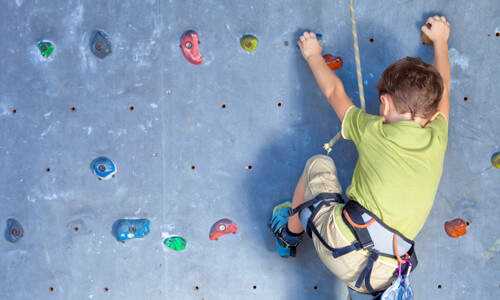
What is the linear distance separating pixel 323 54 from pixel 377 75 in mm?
214

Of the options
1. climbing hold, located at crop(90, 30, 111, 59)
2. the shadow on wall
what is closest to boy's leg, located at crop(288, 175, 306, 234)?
the shadow on wall

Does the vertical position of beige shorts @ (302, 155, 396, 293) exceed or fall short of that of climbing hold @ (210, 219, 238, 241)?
it exceeds it

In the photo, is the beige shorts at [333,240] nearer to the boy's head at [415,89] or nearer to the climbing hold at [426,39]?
the boy's head at [415,89]

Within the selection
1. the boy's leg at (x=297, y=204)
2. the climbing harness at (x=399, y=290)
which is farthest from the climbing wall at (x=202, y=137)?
the climbing harness at (x=399, y=290)

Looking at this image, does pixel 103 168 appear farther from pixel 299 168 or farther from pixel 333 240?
pixel 333 240

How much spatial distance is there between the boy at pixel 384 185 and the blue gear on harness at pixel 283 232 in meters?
0.17

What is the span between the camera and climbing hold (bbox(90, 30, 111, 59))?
159cm

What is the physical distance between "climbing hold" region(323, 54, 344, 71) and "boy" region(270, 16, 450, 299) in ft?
0.97

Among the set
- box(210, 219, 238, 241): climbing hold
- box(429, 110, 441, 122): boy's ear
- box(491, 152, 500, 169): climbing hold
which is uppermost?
box(429, 110, 441, 122): boy's ear

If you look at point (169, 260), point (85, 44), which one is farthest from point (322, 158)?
Answer: point (85, 44)

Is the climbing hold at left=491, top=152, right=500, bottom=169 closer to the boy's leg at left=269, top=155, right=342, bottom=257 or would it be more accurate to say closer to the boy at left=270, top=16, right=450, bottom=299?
the boy at left=270, top=16, right=450, bottom=299

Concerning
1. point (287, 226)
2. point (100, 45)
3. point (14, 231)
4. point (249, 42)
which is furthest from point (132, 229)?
point (249, 42)

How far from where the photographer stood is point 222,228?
1608 mm

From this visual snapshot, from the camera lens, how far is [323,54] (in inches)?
62.4
